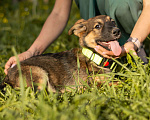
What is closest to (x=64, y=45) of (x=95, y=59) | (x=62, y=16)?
(x=62, y=16)

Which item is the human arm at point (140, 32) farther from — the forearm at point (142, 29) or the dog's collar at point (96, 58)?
the dog's collar at point (96, 58)

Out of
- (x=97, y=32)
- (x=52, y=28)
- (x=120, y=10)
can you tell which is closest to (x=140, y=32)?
(x=97, y=32)

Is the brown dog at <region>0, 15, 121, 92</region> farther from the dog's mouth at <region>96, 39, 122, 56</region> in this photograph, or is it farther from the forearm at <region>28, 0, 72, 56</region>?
the forearm at <region>28, 0, 72, 56</region>

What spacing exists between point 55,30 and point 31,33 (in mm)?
3222

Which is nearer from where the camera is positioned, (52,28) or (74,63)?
(74,63)

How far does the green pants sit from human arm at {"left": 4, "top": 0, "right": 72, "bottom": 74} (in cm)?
41

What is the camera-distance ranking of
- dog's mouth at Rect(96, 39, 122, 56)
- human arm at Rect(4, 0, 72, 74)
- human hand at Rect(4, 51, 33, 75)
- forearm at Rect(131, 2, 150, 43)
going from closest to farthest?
dog's mouth at Rect(96, 39, 122, 56), forearm at Rect(131, 2, 150, 43), human hand at Rect(4, 51, 33, 75), human arm at Rect(4, 0, 72, 74)

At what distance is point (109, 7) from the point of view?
3.52m

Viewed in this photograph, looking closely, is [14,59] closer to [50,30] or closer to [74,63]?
[50,30]

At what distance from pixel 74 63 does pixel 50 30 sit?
2.53 ft

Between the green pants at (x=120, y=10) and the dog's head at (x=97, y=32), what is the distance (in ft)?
1.31

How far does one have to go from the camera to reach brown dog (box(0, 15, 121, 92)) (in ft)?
9.57

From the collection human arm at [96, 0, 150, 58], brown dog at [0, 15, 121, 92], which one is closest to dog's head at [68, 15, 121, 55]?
brown dog at [0, 15, 121, 92]

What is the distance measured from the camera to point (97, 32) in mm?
3102
